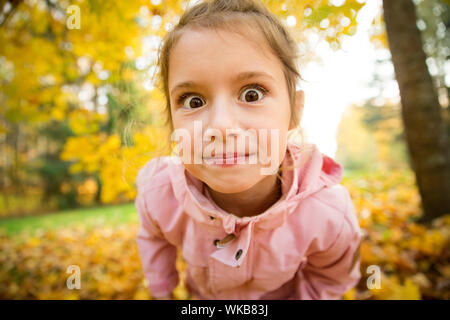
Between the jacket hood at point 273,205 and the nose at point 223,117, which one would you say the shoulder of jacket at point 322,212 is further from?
the nose at point 223,117

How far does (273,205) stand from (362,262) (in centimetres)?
139

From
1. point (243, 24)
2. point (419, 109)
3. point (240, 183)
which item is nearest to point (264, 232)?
point (240, 183)

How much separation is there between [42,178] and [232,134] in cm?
1391

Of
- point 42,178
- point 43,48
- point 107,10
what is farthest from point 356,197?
point 42,178

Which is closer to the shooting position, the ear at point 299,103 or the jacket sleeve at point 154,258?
the ear at point 299,103

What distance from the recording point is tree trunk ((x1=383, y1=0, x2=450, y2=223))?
7.43 ft

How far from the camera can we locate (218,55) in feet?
2.71

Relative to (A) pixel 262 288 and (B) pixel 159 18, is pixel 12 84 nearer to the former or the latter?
(B) pixel 159 18

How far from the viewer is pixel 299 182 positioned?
3.93 ft

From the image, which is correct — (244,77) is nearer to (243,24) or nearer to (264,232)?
(243,24)

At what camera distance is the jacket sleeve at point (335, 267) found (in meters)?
1.24

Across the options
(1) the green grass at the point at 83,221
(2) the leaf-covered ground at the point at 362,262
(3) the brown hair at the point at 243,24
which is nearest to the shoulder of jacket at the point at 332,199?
(3) the brown hair at the point at 243,24

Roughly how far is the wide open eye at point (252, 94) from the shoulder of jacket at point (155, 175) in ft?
1.86

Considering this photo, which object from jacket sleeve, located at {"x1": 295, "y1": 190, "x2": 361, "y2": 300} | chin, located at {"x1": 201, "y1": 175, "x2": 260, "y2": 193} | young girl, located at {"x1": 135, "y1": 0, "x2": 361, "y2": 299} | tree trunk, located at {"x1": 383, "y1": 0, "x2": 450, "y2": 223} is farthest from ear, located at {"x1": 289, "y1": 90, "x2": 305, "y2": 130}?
tree trunk, located at {"x1": 383, "y1": 0, "x2": 450, "y2": 223}
